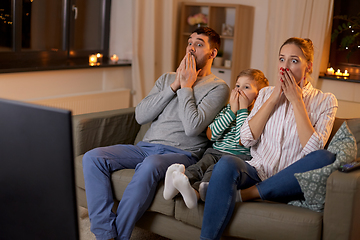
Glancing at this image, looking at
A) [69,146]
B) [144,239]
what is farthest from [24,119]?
[144,239]

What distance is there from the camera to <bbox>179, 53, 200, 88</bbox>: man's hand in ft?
7.06

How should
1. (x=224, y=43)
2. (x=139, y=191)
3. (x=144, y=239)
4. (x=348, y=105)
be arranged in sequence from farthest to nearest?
(x=224, y=43)
(x=348, y=105)
(x=144, y=239)
(x=139, y=191)

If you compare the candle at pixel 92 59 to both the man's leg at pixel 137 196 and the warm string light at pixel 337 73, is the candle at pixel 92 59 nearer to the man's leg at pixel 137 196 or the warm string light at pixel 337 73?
the man's leg at pixel 137 196

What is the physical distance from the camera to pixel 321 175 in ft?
5.00

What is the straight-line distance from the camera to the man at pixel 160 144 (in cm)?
174

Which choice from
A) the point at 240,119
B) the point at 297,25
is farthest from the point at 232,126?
the point at 297,25

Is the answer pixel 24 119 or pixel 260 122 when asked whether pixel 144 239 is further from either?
pixel 24 119

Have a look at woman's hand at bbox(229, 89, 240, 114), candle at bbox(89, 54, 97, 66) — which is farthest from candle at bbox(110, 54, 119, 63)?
woman's hand at bbox(229, 89, 240, 114)

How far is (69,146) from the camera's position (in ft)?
2.08

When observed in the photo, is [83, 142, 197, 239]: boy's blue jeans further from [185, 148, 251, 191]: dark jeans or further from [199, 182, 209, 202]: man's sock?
[199, 182, 209, 202]: man's sock

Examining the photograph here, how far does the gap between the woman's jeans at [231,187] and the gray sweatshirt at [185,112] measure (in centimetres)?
44

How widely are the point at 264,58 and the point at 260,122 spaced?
2269mm

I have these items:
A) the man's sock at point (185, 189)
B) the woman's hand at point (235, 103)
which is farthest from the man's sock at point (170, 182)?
the woman's hand at point (235, 103)

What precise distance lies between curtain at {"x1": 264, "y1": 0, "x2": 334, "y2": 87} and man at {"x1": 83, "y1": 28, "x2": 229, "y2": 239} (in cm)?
175
